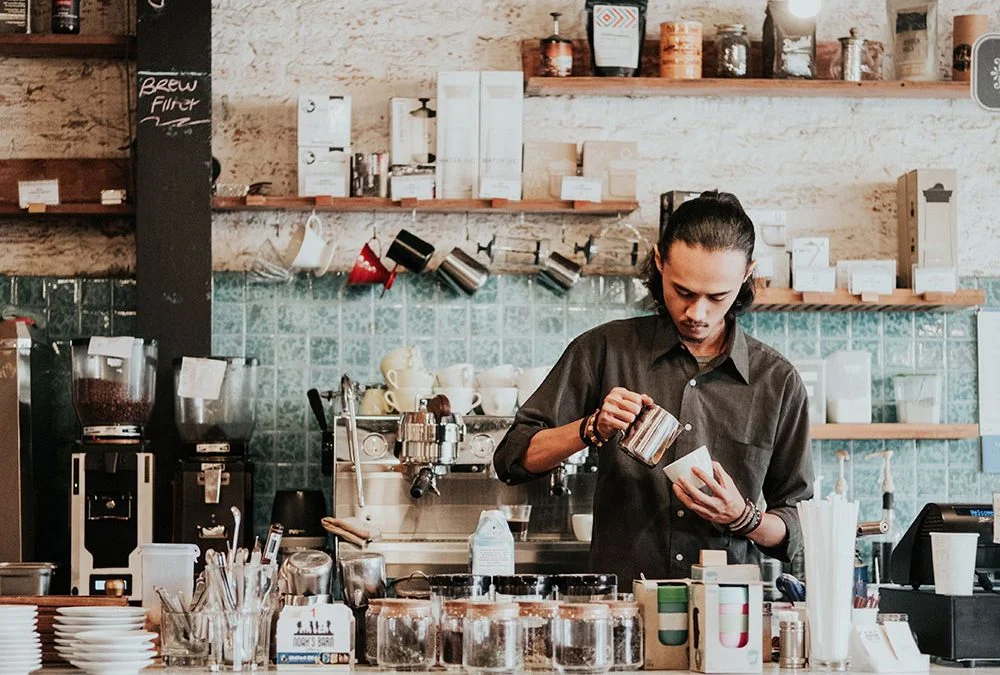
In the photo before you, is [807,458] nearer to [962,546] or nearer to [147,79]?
[962,546]

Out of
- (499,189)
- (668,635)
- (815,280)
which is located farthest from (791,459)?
(499,189)

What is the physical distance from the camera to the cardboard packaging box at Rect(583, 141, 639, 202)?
531 centimetres

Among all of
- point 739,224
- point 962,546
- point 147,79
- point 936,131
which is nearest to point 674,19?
point 936,131

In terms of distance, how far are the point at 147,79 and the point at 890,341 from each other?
2.94m

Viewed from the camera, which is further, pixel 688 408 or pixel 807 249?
pixel 807 249

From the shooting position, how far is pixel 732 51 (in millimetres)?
5391

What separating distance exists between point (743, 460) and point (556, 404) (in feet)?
1.54

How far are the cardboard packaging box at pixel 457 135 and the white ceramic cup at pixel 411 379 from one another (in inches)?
27.9

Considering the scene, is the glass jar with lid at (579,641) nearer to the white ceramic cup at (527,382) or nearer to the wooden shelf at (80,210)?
the white ceramic cup at (527,382)

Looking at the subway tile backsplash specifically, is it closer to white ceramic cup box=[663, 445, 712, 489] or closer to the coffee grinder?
the coffee grinder

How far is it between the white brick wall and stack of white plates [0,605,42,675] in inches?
112

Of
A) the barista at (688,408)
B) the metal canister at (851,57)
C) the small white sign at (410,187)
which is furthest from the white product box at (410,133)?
the barista at (688,408)

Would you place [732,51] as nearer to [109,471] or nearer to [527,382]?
[527,382]

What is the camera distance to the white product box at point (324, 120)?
5230 mm
